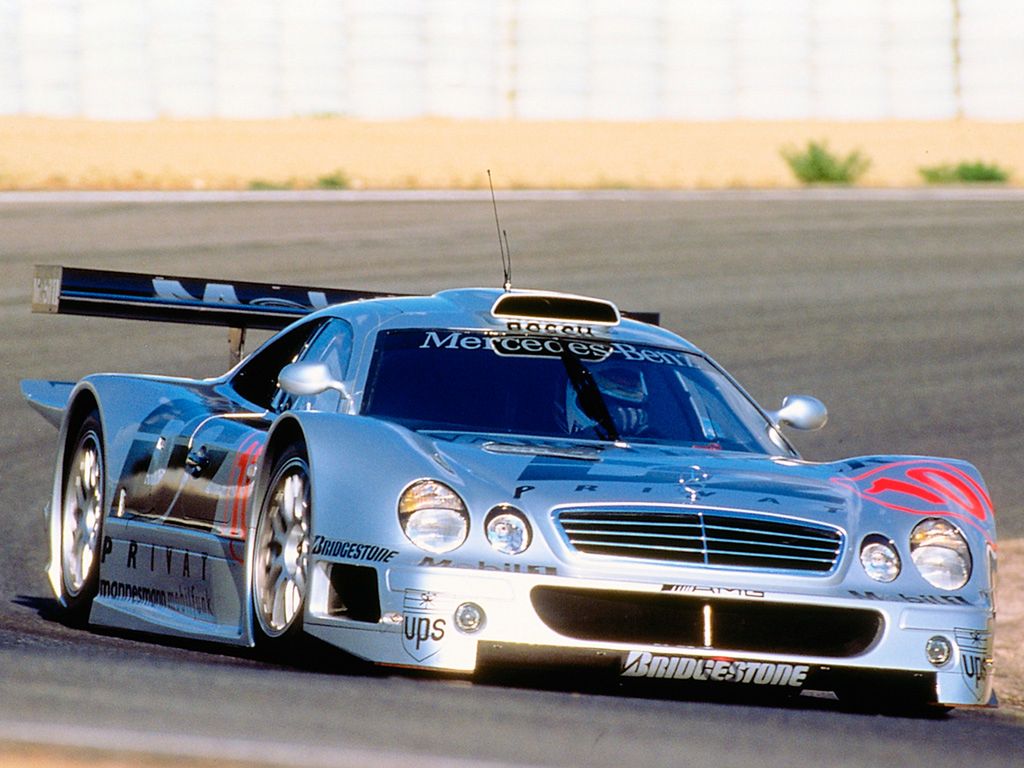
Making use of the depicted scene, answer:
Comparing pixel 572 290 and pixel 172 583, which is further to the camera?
pixel 572 290

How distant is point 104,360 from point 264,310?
5934mm

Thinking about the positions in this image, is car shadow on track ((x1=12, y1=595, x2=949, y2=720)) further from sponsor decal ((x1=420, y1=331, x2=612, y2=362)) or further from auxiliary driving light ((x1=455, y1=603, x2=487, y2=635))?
sponsor decal ((x1=420, y1=331, x2=612, y2=362))

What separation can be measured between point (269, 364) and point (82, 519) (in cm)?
109

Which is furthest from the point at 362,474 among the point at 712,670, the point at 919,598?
the point at 919,598

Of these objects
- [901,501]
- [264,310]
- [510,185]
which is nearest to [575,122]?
[510,185]

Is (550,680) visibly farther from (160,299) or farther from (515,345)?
(160,299)

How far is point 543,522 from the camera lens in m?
5.77

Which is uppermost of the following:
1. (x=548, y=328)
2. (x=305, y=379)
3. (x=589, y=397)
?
(x=548, y=328)

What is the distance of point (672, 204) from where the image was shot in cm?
2519

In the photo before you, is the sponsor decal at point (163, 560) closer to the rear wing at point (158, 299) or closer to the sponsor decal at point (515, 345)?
the sponsor decal at point (515, 345)

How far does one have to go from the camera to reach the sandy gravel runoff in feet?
98.9

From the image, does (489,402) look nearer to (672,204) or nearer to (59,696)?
(59,696)

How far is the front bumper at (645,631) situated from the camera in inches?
223

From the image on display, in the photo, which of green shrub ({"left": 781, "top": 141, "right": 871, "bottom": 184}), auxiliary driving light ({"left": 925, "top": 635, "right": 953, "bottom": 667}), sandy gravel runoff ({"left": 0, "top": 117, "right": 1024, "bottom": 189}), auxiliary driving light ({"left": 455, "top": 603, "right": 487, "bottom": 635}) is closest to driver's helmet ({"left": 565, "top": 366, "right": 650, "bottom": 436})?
auxiliary driving light ({"left": 455, "top": 603, "right": 487, "bottom": 635})
